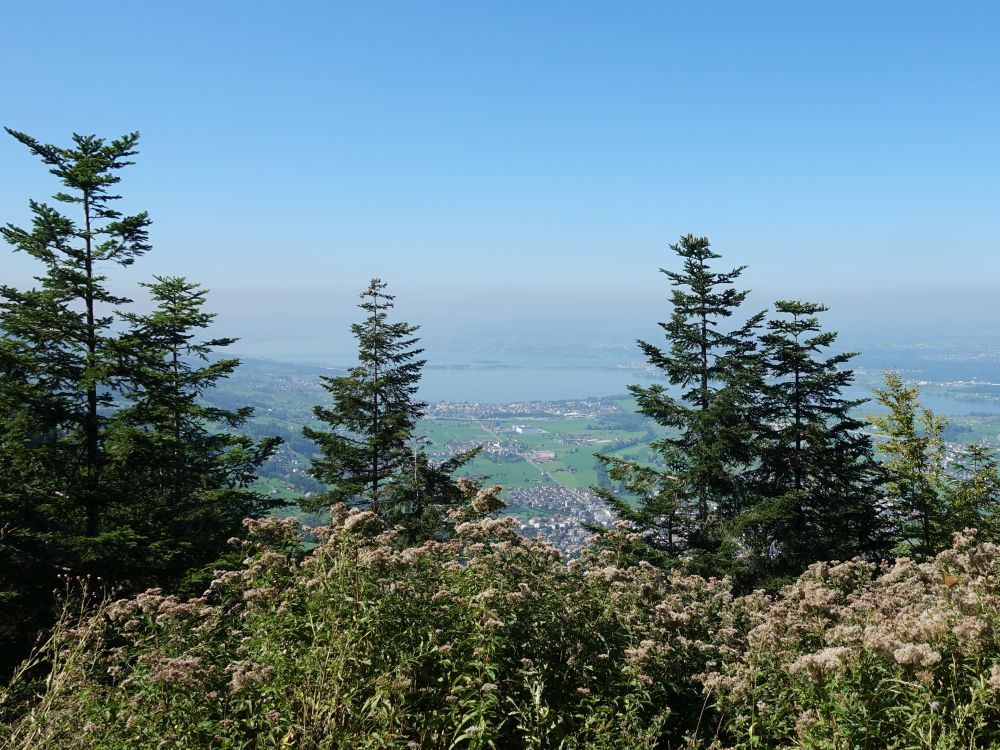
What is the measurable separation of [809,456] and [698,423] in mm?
3611

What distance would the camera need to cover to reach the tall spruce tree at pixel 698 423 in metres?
16.0

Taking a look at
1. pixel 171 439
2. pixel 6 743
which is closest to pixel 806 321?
pixel 171 439

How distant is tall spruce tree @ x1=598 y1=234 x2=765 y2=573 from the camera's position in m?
16.0

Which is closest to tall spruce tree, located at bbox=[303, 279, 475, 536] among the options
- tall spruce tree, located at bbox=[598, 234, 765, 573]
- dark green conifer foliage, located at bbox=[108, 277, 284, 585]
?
dark green conifer foliage, located at bbox=[108, 277, 284, 585]

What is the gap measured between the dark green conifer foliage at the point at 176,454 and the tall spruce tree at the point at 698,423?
1055cm

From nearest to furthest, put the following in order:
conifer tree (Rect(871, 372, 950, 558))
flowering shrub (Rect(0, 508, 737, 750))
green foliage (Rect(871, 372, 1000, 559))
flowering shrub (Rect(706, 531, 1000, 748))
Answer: flowering shrub (Rect(706, 531, 1000, 748)) < flowering shrub (Rect(0, 508, 737, 750)) < green foliage (Rect(871, 372, 1000, 559)) < conifer tree (Rect(871, 372, 950, 558))

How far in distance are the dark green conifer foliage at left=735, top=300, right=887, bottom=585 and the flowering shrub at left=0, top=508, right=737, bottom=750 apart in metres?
12.5

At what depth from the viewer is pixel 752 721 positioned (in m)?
3.80

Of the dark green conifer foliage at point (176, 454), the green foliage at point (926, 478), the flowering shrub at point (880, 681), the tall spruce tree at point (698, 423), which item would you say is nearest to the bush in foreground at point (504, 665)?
the flowering shrub at point (880, 681)

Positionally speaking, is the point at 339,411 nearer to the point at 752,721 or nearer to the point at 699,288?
the point at 699,288

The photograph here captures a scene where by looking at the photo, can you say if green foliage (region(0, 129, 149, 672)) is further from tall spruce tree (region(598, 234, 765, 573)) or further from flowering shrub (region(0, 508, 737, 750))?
tall spruce tree (region(598, 234, 765, 573))

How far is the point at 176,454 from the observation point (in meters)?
13.0

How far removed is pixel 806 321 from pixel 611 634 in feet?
49.9

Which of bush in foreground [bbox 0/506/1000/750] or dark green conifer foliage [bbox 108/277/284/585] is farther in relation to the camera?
dark green conifer foliage [bbox 108/277/284/585]
